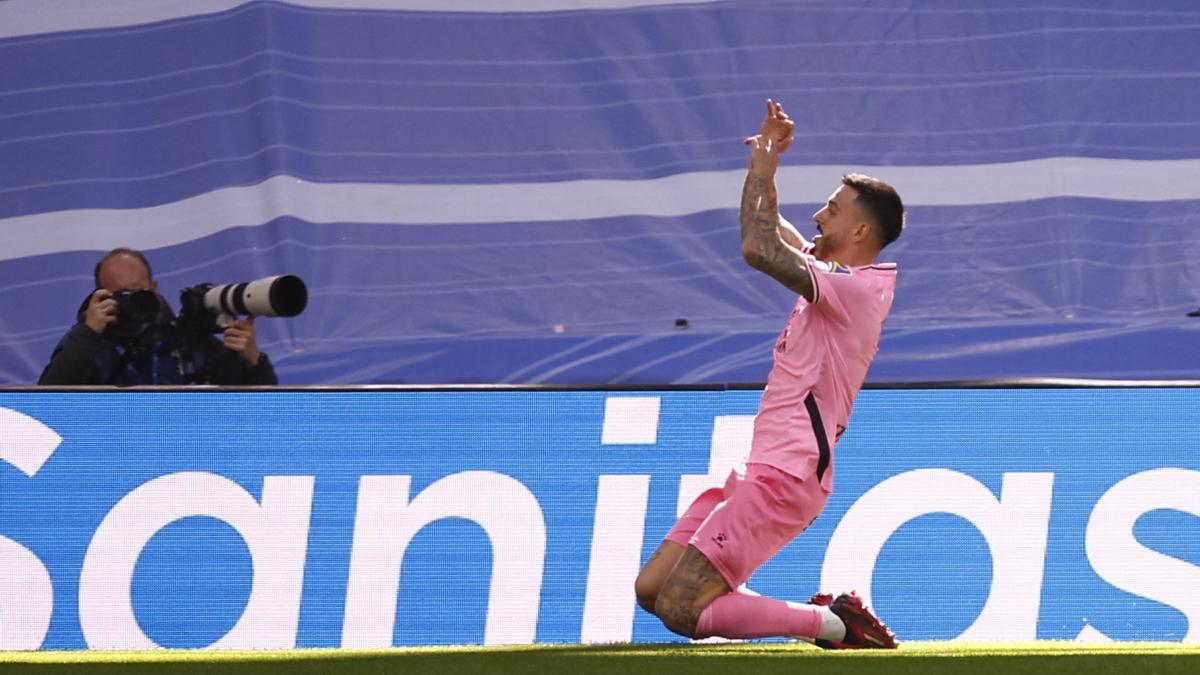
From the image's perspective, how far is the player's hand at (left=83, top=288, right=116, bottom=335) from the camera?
630cm

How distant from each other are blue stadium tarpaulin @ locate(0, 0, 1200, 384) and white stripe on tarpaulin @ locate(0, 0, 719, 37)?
14 millimetres

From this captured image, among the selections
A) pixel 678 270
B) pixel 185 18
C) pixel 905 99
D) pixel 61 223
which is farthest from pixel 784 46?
pixel 61 223

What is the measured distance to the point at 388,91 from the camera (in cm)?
743

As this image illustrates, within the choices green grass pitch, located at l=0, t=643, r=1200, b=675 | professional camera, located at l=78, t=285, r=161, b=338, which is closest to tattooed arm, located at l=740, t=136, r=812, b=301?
green grass pitch, located at l=0, t=643, r=1200, b=675

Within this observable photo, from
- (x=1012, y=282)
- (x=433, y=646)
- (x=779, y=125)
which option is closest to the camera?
(x=779, y=125)

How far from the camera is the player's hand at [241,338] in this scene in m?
6.38

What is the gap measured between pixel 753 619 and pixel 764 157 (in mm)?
1244

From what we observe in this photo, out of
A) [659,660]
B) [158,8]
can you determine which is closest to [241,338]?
[158,8]

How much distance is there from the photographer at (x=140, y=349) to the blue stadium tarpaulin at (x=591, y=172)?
0.76 m

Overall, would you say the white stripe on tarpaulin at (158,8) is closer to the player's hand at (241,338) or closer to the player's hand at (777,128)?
the player's hand at (241,338)

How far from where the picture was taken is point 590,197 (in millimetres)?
7316

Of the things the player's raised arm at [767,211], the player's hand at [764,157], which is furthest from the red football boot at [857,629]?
the player's hand at [764,157]

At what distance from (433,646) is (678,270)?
225 centimetres

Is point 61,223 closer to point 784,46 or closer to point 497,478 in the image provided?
point 497,478
